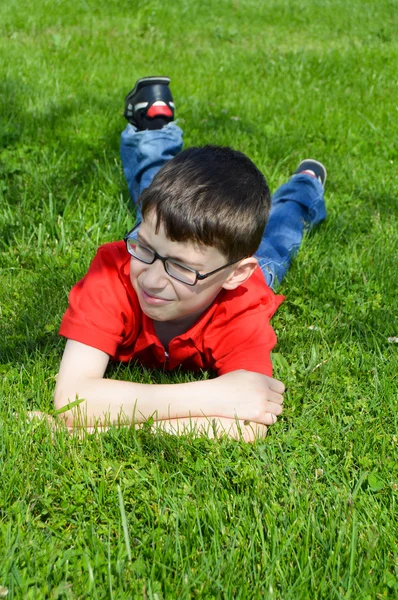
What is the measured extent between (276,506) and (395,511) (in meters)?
0.43

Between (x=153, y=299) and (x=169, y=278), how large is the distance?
114mm

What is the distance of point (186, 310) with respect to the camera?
2951 millimetres

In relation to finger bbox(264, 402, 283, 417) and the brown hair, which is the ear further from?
finger bbox(264, 402, 283, 417)

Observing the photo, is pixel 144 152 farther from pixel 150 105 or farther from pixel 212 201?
pixel 212 201

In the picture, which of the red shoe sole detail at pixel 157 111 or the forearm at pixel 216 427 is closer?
the forearm at pixel 216 427

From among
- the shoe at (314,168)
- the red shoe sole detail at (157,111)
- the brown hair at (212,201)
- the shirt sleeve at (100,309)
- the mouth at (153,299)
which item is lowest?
the shoe at (314,168)

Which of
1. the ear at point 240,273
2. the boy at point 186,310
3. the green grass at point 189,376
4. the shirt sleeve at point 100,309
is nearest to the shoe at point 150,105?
the green grass at point 189,376

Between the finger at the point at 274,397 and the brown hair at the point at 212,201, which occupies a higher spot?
the brown hair at the point at 212,201

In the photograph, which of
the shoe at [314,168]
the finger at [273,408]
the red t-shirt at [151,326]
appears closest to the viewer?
the finger at [273,408]

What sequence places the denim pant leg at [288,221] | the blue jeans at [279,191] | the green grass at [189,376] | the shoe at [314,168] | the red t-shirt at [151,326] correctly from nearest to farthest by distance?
the green grass at [189,376], the red t-shirt at [151,326], the denim pant leg at [288,221], the blue jeans at [279,191], the shoe at [314,168]

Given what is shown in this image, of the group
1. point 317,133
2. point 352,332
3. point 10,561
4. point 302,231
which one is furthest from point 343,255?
point 10,561

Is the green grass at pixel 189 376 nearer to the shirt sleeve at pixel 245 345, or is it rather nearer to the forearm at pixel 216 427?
the forearm at pixel 216 427

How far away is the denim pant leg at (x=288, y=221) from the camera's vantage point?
3.99 m

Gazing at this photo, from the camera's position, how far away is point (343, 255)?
4191 millimetres
